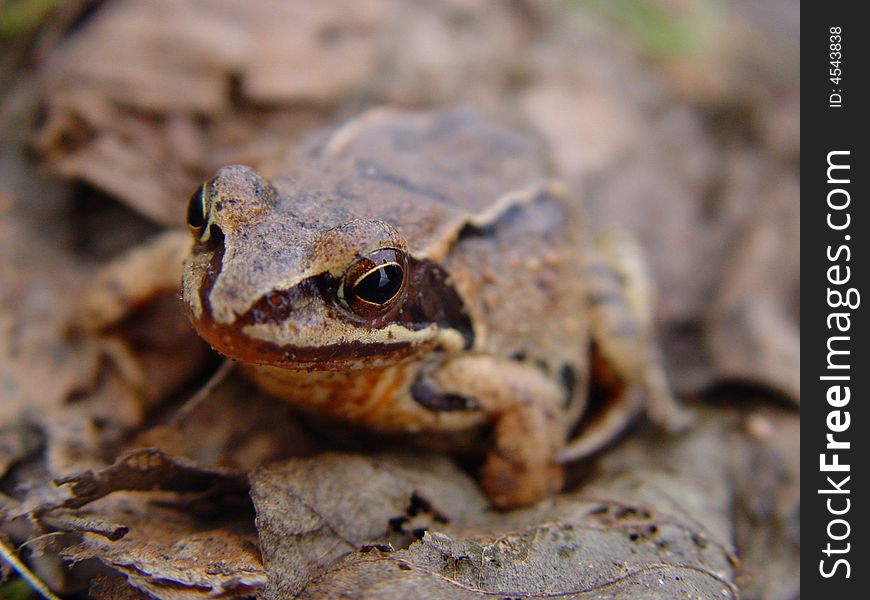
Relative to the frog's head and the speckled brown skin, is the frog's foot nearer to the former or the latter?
the speckled brown skin

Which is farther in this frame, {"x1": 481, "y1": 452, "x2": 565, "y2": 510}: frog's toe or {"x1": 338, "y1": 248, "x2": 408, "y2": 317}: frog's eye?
{"x1": 481, "y1": 452, "x2": 565, "y2": 510}: frog's toe

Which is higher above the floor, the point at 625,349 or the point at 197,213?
the point at 197,213

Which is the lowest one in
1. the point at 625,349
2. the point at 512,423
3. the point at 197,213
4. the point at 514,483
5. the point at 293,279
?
the point at 514,483

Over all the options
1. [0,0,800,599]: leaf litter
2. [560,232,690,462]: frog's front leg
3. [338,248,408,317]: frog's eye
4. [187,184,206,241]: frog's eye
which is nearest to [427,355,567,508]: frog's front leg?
[0,0,800,599]: leaf litter

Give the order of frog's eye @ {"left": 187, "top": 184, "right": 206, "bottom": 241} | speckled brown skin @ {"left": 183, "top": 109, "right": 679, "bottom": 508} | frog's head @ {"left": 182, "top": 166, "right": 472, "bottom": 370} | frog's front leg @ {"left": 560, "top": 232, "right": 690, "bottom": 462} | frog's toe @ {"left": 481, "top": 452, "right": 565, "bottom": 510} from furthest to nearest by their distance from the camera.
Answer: frog's front leg @ {"left": 560, "top": 232, "right": 690, "bottom": 462} → frog's toe @ {"left": 481, "top": 452, "right": 565, "bottom": 510} → frog's eye @ {"left": 187, "top": 184, "right": 206, "bottom": 241} → speckled brown skin @ {"left": 183, "top": 109, "right": 679, "bottom": 508} → frog's head @ {"left": 182, "top": 166, "right": 472, "bottom": 370}

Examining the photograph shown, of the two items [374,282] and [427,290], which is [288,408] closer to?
[427,290]

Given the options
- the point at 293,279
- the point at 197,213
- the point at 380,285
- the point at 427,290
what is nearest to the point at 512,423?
the point at 427,290

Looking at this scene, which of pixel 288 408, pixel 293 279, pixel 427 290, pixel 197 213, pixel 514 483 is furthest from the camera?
pixel 288 408
